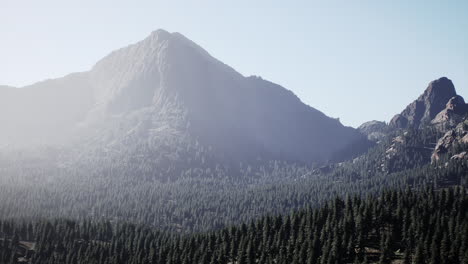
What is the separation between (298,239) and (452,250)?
5026 centimetres

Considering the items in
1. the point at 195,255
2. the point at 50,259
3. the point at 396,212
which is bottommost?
the point at 50,259

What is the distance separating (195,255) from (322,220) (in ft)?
173

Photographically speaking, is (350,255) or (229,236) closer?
(350,255)

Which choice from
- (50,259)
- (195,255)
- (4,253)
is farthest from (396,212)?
(4,253)

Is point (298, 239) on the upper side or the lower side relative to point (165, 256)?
upper

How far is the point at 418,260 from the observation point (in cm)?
13088

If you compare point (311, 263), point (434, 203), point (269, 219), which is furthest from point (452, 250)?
point (269, 219)

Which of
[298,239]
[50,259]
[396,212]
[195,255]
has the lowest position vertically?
[50,259]

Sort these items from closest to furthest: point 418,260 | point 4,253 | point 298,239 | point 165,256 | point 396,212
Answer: point 418,260 < point 298,239 < point 396,212 < point 165,256 < point 4,253

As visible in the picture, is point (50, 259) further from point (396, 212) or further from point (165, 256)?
point (396, 212)

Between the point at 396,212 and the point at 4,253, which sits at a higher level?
the point at 396,212

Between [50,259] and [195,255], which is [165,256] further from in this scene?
[50,259]

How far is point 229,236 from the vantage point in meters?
184

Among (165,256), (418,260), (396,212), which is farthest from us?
(165,256)
